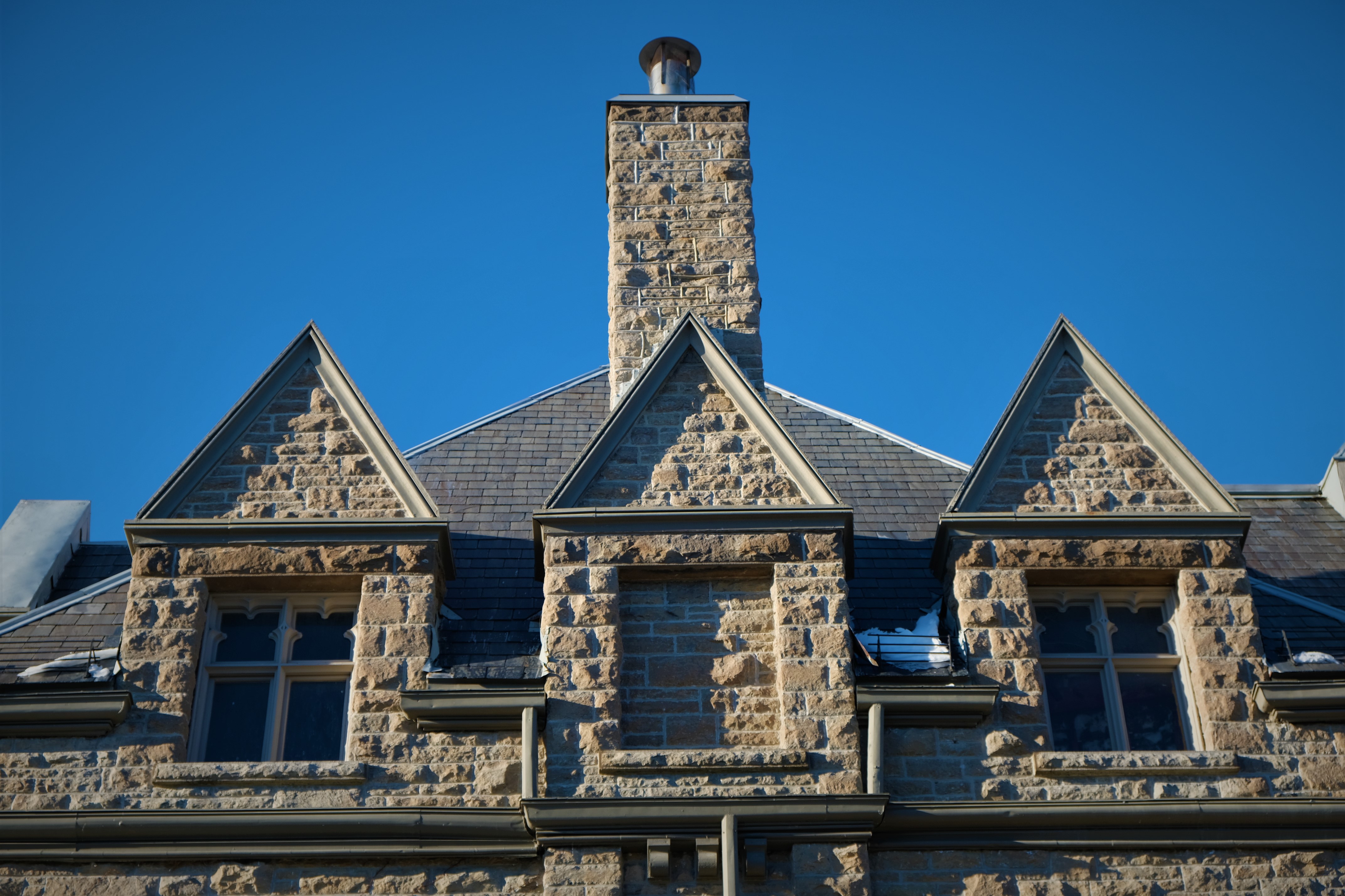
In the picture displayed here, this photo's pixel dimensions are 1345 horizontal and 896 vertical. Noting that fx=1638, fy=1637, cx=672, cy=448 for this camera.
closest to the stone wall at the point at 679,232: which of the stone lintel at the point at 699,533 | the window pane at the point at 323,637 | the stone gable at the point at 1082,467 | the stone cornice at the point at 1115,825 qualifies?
the stone lintel at the point at 699,533

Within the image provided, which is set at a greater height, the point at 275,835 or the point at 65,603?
the point at 65,603

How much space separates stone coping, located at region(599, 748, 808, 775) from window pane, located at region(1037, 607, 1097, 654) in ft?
7.82

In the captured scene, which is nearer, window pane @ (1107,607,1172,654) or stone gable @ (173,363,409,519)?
window pane @ (1107,607,1172,654)

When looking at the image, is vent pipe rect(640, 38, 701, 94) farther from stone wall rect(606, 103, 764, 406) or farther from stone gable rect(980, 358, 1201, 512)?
stone gable rect(980, 358, 1201, 512)

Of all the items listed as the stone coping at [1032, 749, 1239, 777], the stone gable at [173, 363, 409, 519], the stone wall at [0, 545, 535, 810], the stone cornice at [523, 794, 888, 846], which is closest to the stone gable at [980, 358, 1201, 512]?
the stone coping at [1032, 749, 1239, 777]

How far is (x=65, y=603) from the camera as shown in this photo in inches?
554

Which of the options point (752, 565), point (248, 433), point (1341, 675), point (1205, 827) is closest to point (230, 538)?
point (248, 433)

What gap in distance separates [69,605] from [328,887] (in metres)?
4.42

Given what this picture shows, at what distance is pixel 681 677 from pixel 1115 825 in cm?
319

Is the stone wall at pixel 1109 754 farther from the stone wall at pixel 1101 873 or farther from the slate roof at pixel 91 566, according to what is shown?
the slate roof at pixel 91 566

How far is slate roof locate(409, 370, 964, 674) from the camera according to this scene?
43.4 ft

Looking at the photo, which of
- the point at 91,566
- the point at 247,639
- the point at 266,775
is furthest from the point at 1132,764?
the point at 91,566

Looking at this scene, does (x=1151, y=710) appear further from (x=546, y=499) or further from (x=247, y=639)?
(x=247, y=639)

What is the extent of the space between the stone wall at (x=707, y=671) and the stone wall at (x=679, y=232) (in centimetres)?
239
